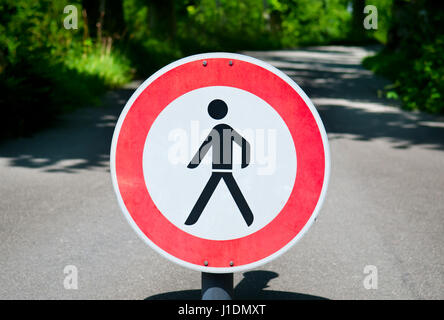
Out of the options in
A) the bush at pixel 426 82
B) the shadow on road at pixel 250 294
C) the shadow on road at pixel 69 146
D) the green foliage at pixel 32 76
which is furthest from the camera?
the bush at pixel 426 82

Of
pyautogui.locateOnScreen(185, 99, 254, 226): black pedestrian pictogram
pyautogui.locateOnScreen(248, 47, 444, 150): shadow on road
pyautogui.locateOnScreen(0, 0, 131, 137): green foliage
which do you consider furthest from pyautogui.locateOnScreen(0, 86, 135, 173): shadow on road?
pyautogui.locateOnScreen(185, 99, 254, 226): black pedestrian pictogram

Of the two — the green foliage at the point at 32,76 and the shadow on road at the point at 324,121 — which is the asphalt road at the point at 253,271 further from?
the green foliage at the point at 32,76

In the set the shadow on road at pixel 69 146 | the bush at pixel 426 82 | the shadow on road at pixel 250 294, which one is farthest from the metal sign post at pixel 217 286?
the bush at pixel 426 82

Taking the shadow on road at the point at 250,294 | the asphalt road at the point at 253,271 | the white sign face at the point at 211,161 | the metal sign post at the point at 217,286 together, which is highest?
the white sign face at the point at 211,161

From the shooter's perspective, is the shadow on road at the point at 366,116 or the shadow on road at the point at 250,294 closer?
the shadow on road at the point at 250,294

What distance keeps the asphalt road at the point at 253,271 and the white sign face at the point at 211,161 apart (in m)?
1.34

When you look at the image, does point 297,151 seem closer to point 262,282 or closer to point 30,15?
point 262,282

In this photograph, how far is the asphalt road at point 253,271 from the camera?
3.89 m

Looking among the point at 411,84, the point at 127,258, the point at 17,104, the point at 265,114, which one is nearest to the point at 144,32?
the point at 411,84

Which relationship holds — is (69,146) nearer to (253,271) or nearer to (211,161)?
(253,271)

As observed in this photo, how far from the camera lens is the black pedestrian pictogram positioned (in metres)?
2.44

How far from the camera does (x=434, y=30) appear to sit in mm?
14141

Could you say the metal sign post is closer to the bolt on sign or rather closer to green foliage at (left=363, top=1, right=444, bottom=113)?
the bolt on sign

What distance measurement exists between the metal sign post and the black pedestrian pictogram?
0.35 meters
